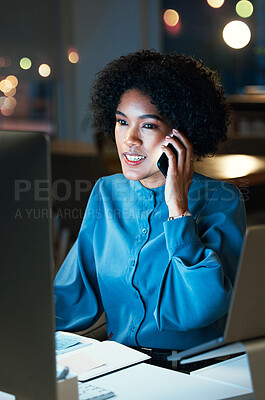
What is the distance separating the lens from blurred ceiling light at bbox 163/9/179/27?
254 inches

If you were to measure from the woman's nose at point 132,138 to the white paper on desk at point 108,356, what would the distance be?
500 mm

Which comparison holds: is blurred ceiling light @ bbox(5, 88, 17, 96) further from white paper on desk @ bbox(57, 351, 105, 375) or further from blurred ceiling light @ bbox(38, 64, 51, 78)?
white paper on desk @ bbox(57, 351, 105, 375)

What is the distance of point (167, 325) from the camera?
1531 millimetres

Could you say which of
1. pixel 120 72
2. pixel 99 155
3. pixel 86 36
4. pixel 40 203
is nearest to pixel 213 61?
pixel 86 36

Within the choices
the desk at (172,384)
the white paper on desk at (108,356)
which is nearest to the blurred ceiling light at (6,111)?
the white paper on desk at (108,356)

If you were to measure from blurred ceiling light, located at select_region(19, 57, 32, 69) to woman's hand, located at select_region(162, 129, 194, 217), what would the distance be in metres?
4.86

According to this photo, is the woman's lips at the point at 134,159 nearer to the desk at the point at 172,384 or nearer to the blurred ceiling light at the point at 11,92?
the desk at the point at 172,384

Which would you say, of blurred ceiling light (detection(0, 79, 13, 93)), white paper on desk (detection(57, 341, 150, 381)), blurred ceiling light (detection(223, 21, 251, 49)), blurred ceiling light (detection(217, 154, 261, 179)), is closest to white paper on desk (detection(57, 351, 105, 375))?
white paper on desk (detection(57, 341, 150, 381))

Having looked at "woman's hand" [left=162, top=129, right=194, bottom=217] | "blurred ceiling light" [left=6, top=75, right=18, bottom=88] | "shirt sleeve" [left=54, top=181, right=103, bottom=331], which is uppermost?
"blurred ceiling light" [left=6, top=75, right=18, bottom=88]

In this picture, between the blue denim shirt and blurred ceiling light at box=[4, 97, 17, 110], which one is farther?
blurred ceiling light at box=[4, 97, 17, 110]

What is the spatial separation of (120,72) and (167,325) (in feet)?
2.21

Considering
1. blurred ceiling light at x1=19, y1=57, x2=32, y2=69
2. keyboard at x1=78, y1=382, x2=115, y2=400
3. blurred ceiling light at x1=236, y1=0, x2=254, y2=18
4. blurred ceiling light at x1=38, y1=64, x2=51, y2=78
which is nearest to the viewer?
keyboard at x1=78, y1=382, x2=115, y2=400

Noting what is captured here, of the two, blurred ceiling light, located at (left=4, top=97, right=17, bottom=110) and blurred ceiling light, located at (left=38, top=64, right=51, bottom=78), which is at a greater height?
blurred ceiling light, located at (left=38, top=64, right=51, bottom=78)

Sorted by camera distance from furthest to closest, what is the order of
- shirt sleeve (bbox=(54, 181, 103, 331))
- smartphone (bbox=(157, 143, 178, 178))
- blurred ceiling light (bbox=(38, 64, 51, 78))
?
blurred ceiling light (bbox=(38, 64, 51, 78))
shirt sleeve (bbox=(54, 181, 103, 331))
smartphone (bbox=(157, 143, 178, 178))
